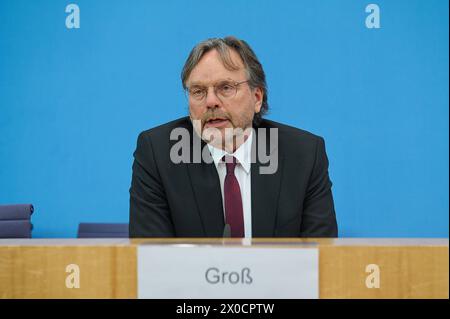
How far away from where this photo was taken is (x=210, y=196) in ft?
4.49

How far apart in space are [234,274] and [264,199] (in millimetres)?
784

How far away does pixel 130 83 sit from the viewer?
3.36 meters

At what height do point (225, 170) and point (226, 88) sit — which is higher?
point (226, 88)

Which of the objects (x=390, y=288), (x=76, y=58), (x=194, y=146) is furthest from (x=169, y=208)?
(x=76, y=58)

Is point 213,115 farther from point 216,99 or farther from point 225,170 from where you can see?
point 225,170

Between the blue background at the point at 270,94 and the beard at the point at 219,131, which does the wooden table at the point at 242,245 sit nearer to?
the beard at the point at 219,131

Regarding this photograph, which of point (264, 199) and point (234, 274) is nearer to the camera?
point (234, 274)

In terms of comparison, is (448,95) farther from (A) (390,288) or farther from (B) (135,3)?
(A) (390,288)

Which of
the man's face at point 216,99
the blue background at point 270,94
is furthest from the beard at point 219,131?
the blue background at point 270,94

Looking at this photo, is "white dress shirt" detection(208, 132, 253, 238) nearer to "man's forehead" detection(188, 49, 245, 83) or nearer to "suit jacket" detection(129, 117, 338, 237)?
"suit jacket" detection(129, 117, 338, 237)

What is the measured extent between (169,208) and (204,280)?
812 millimetres

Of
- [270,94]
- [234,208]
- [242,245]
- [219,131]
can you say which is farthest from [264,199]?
[270,94]

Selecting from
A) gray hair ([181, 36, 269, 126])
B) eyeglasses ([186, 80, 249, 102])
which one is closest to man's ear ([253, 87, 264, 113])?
gray hair ([181, 36, 269, 126])

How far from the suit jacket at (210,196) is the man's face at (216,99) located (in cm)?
9
